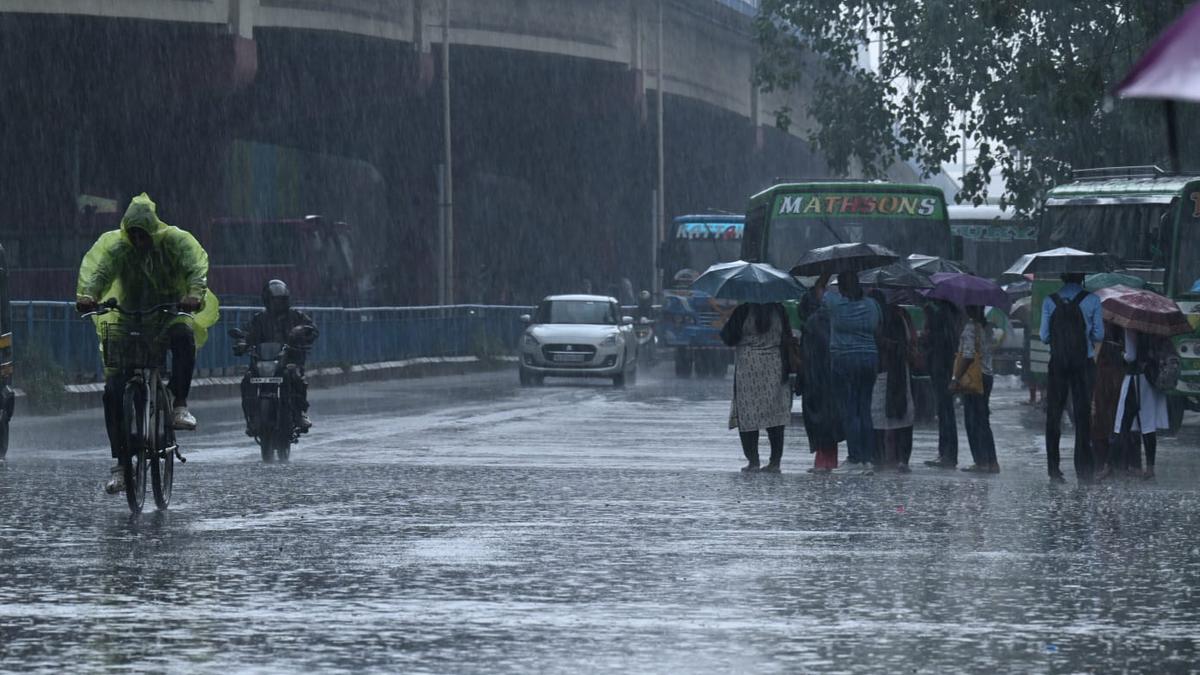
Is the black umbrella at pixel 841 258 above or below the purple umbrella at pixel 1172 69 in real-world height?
below

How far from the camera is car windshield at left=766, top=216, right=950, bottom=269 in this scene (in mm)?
28125

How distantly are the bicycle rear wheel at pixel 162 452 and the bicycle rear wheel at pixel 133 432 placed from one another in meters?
0.09

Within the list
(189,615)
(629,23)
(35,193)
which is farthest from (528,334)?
(189,615)

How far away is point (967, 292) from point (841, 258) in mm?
1086

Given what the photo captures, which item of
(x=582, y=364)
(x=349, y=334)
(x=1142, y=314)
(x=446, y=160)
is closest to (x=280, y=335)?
(x=1142, y=314)

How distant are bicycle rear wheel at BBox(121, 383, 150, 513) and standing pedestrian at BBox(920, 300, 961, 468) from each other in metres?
8.00

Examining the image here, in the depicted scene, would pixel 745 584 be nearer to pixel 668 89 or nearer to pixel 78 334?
pixel 78 334

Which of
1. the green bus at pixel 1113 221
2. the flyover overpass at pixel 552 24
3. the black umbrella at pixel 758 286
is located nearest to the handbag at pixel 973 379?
the black umbrella at pixel 758 286

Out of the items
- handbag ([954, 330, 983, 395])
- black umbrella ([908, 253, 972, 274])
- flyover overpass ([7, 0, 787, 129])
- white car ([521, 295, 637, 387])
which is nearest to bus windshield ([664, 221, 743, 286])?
flyover overpass ([7, 0, 787, 129])

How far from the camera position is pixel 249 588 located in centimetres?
873

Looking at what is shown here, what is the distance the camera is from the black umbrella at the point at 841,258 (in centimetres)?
1786

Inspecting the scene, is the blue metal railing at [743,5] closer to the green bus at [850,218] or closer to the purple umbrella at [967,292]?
the green bus at [850,218]

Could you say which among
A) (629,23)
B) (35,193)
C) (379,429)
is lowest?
(379,429)

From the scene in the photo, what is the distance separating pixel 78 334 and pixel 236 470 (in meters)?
12.3
